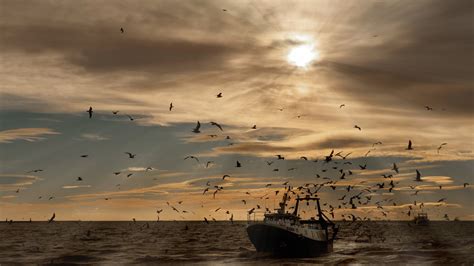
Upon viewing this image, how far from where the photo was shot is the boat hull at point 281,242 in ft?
238

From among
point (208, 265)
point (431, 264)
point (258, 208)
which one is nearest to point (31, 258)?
point (208, 265)

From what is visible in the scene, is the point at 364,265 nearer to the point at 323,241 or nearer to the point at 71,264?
the point at 323,241

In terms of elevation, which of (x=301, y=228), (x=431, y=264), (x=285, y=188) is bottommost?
(x=431, y=264)

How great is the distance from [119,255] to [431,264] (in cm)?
4710

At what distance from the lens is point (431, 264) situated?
75.1 m

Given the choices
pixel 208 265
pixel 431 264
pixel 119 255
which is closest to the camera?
pixel 208 265

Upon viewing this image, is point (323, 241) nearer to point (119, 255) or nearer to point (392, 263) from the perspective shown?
point (392, 263)

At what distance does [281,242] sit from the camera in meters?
73.1

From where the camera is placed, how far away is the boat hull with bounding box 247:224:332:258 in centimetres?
7250

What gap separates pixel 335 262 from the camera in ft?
241

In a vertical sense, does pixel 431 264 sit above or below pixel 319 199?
below

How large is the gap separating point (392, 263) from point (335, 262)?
771 centimetres

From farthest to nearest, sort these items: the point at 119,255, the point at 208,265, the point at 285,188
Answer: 1. the point at 119,255
2. the point at 285,188
3. the point at 208,265

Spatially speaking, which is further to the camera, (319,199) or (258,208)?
(319,199)
